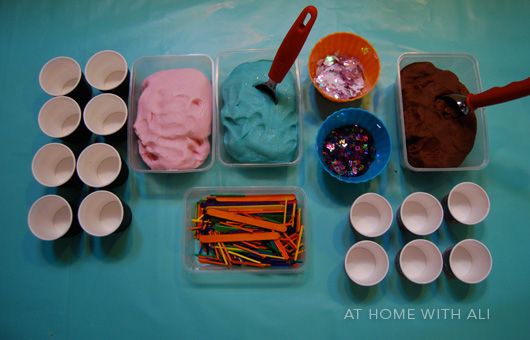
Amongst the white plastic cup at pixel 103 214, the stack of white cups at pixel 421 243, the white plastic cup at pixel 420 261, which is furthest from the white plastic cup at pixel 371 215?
the white plastic cup at pixel 103 214

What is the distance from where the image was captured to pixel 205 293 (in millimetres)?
1255

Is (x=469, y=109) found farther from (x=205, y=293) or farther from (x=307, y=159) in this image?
(x=205, y=293)

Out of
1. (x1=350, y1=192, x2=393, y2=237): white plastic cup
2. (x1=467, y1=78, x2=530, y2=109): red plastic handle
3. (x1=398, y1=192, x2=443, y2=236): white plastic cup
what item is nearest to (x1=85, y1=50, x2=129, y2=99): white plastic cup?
(x1=350, y1=192, x2=393, y2=237): white plastic cup

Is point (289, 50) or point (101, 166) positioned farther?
point (101, 166)

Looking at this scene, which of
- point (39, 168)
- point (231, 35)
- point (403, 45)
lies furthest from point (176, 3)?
point (403, 45)

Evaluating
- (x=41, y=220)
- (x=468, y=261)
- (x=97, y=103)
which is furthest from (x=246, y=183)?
(x=468, y=261)

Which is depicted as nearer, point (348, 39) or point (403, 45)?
point (348, 39)

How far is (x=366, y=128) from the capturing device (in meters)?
1.29

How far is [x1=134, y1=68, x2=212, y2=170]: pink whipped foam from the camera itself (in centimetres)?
122

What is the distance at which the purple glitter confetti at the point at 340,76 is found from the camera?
1.29 metres

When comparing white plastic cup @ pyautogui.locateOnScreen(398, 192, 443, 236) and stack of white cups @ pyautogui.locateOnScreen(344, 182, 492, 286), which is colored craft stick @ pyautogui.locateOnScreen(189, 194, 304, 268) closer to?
stack of white cups @ pyautogui.locateOnScreen(344, 182, 492, 286)

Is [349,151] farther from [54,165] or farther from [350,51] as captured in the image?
[54,165]

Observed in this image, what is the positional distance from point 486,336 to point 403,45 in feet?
3.52

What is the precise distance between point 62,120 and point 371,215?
3.75ft
